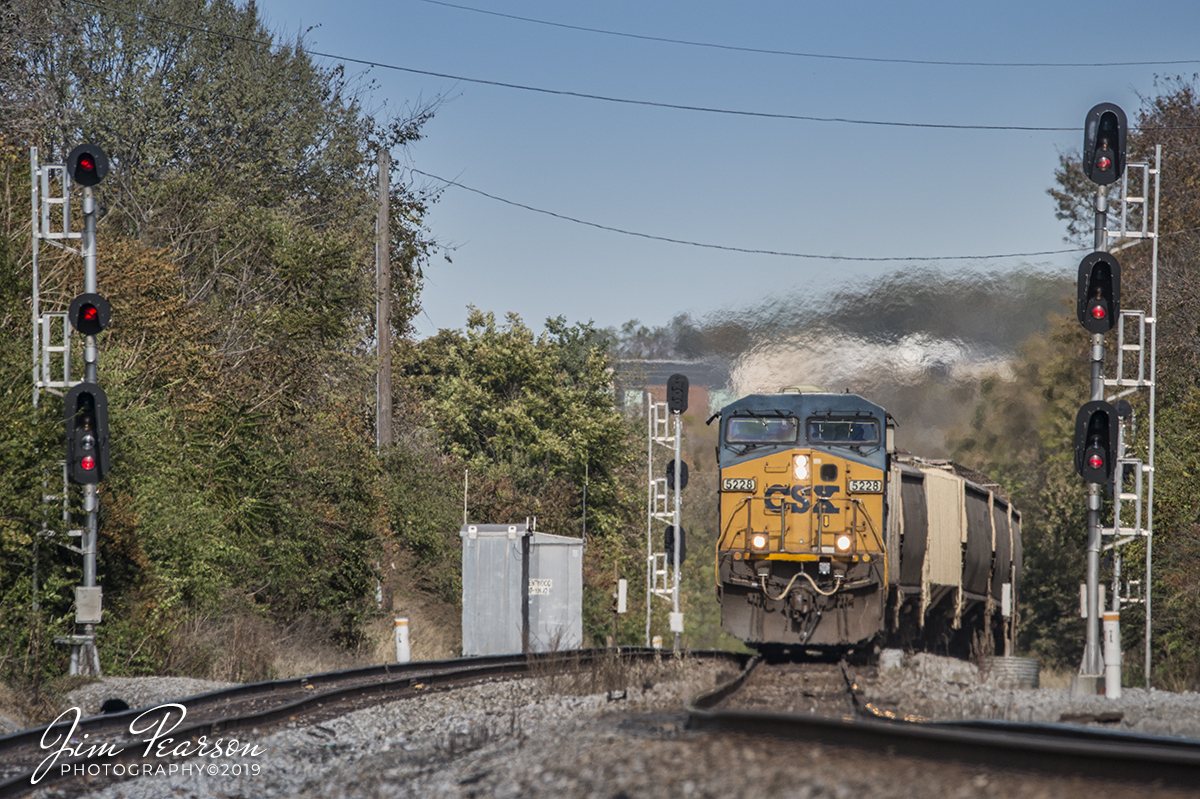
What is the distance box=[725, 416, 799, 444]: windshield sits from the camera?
1734 cm

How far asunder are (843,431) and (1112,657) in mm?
5003

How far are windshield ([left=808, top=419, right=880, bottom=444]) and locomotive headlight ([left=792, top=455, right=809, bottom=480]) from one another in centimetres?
37

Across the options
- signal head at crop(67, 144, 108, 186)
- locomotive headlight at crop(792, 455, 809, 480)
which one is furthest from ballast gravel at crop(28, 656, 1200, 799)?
signal head at crop(67, 144, 108, 186)

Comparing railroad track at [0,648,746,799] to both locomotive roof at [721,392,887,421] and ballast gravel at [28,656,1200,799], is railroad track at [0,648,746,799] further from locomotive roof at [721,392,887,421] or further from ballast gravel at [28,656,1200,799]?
locomotive roof at [721,392,887,421]

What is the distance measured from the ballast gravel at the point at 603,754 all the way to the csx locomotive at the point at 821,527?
6.30 feet

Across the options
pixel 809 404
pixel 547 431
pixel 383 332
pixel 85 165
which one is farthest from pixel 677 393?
pixel 547 431

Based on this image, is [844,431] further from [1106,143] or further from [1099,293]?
[1106,143]

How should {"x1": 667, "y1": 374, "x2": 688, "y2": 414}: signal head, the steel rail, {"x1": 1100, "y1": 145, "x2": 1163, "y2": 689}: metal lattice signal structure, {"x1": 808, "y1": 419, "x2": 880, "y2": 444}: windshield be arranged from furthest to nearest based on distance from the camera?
{"x1": 667, "y1": 374, "x2": 688, "y2": 414}: signal head → {"x1": 808, "y1": 419, "x2": 880, "y2": 444}: windshield → {"x1": 1100, "y1": 145, "x2": 1163, "y2": 689}: metal lattice signal structure → the steel rail

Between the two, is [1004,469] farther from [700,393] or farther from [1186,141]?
[1186,141]

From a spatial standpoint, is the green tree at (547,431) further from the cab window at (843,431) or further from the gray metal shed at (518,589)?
the cab window at (843,431)

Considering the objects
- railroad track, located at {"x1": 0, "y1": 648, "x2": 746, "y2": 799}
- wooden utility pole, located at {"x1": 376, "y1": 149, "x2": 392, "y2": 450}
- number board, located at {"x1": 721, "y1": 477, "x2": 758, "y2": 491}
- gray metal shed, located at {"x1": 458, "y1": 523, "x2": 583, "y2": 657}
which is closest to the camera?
railroad track, located at {"x1": 0, "y1": 648, "x2": 746, "y2": 799}

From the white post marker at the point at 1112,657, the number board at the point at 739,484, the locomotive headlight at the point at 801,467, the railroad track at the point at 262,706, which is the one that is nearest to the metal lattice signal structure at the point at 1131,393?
the white post marker at the point at 1112,657

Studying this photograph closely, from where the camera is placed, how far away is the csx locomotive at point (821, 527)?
53.9 ft

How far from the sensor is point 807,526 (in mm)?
16766
